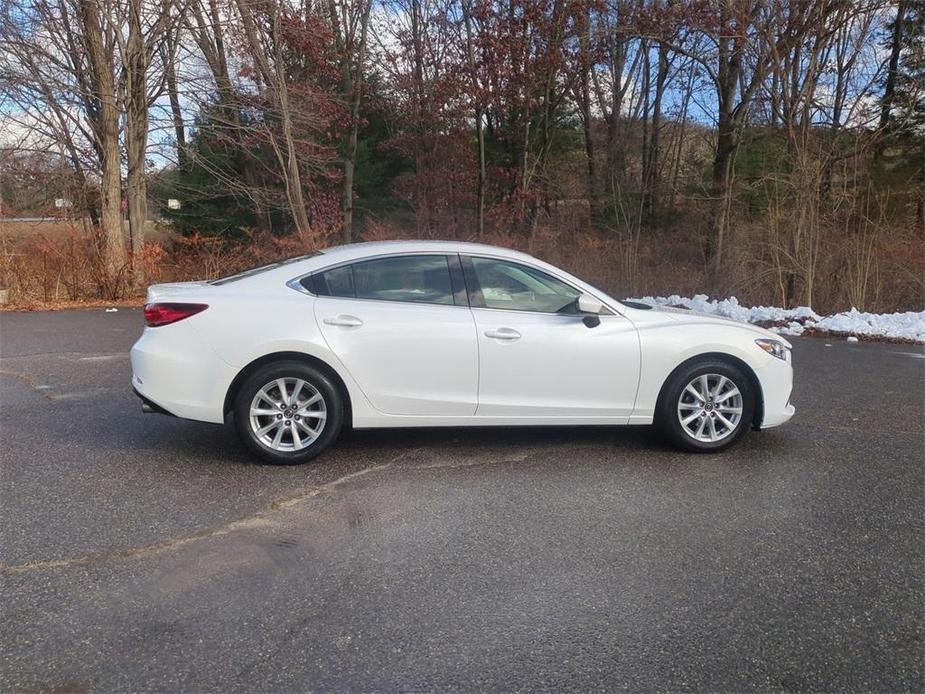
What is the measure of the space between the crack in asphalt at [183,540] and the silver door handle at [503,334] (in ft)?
4.52

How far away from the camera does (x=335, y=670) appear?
8.63ft

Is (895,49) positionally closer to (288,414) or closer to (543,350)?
(543,350)

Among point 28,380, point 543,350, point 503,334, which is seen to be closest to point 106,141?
point 28,380

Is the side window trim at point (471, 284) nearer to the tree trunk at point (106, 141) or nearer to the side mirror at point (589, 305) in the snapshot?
the side mirror at point (589, 305)

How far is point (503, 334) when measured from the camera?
4.96 metres

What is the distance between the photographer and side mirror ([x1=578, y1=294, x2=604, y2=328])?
504cm

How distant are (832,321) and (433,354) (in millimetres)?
10596

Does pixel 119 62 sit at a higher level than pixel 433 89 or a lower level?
lower

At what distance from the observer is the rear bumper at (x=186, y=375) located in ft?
15.5

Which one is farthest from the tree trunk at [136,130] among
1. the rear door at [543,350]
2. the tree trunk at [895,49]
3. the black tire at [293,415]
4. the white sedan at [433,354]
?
the tree trunk at [895,49]

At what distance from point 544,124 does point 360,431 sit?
74.8 ft

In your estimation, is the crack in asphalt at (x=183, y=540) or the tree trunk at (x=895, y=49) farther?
the tree trunk at (x=895, y=49)

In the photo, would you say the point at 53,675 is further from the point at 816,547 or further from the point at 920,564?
the point at 920,564

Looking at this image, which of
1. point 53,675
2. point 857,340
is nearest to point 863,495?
point 53,675
